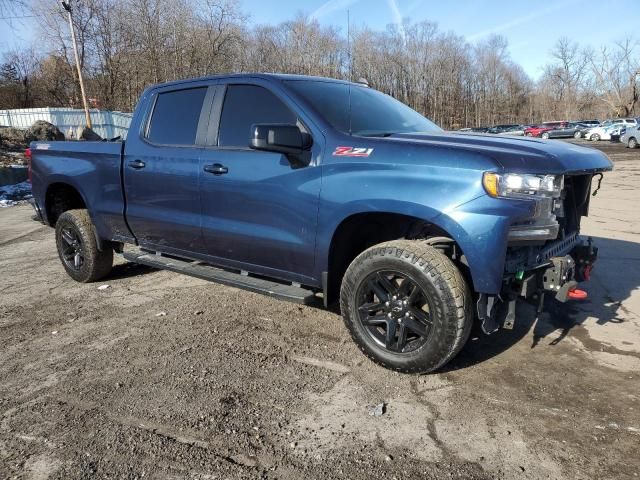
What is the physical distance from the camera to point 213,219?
4184 millimetres

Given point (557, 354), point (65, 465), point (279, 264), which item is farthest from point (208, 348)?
point (557, 354)

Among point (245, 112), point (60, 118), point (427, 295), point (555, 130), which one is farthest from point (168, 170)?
Answer: point (555, 130)

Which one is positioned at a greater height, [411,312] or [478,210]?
[478,210]

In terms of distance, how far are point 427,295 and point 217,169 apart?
6.12 ft

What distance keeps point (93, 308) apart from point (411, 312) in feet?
10.1

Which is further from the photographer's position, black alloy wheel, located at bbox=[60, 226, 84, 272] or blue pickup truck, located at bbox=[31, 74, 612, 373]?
black alloy wheel, located at bbox=[60, 226, 84, 272]

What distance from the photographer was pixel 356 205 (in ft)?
11.0

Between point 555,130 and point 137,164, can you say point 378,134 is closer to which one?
point 137,164

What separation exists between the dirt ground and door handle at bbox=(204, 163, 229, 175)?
4.18 feet

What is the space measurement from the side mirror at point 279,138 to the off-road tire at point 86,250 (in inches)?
108

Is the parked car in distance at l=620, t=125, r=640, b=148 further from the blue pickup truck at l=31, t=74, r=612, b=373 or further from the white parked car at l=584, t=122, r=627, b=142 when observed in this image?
the blue pickup truck at l=31, t=74, r=612, b=373

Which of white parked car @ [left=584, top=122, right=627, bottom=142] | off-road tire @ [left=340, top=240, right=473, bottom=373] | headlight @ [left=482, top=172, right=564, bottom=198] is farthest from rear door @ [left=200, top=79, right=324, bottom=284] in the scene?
white parked car @ [left=584, top=122, right=627, bottom=142]

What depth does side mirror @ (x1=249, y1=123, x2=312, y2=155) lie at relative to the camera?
11.1 ft

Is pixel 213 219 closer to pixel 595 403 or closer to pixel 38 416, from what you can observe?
pixel 38 416
